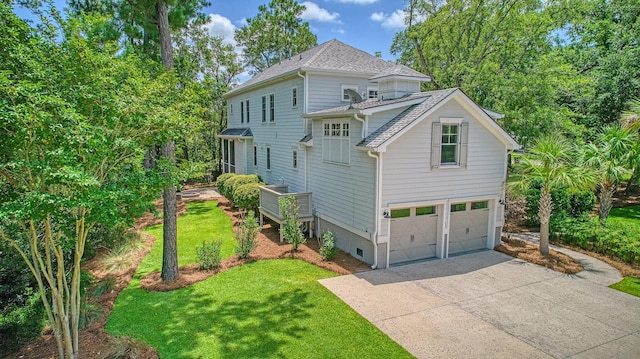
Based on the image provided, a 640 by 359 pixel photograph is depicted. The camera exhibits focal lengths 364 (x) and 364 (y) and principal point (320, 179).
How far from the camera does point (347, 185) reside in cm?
1212

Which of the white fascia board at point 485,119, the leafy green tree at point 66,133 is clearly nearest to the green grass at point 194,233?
the leafy green tree at point 66,133

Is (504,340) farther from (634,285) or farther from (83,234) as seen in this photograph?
(83,234)

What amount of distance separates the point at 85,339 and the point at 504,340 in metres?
8.28

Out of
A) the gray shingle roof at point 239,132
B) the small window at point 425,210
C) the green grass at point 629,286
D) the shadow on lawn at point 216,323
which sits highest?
the gray shingle roof at point 239,132

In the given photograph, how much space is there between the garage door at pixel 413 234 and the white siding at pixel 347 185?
3.14ft

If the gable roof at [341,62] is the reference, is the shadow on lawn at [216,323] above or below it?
below

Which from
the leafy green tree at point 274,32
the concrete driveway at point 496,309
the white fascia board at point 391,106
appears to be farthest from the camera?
the leafy green tree at point 274,32

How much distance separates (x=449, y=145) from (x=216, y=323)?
853 centimetres

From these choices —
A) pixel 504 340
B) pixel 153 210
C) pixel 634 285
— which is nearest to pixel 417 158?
pixel 504 340

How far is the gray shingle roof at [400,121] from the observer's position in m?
10.4

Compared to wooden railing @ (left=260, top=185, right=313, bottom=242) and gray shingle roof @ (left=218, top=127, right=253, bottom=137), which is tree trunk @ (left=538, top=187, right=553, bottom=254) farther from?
gray shingle roof @ (left=218, top=127, right=253, bottom=137)

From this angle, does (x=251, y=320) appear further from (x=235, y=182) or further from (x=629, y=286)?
(x=235, y=182)

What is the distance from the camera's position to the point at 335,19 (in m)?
33.3

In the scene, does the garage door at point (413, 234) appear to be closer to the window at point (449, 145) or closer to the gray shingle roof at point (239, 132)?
the window at point (449, 145)
